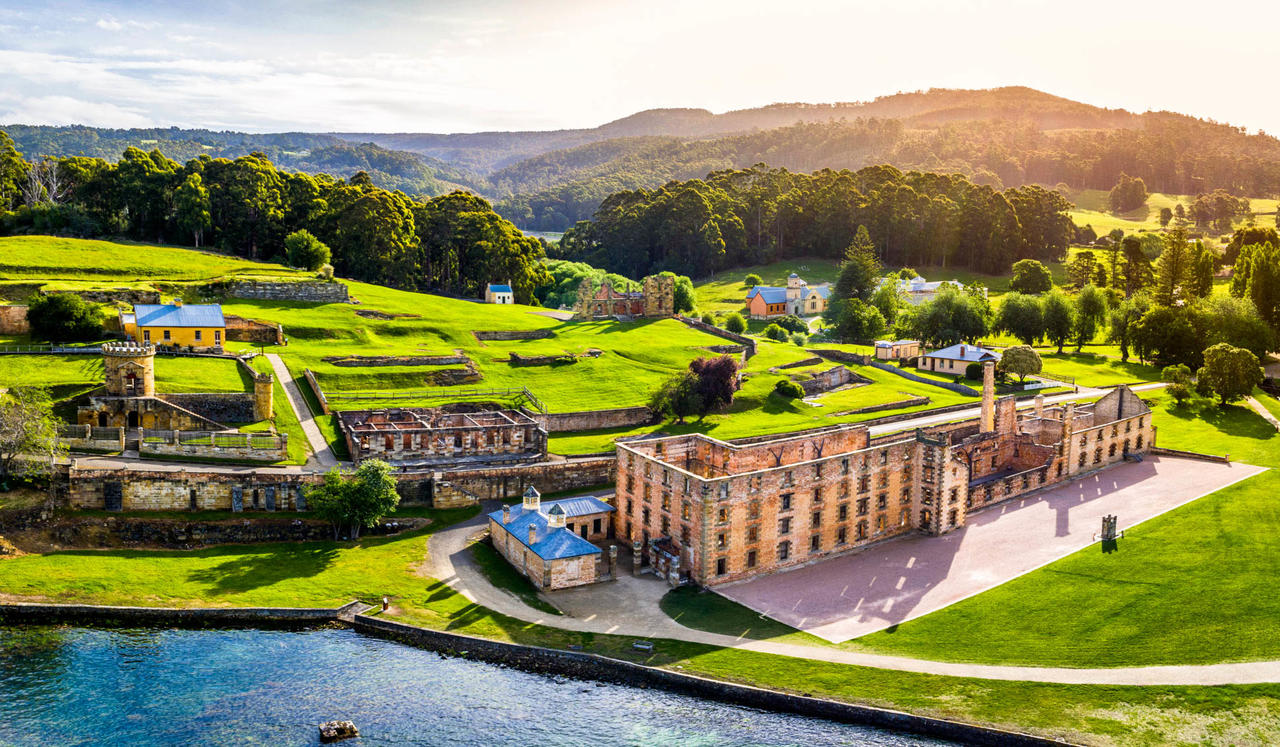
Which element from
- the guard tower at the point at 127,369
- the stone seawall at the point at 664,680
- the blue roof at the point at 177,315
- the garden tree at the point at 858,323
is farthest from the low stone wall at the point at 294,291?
the garden tree at the point at 858,323

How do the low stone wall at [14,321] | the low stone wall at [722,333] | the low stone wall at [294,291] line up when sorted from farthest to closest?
the low stone wall at [722,333] < the low stone wall at [294,291] < the low stone wall at [14,321]

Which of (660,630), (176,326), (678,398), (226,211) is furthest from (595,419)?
(226,211)

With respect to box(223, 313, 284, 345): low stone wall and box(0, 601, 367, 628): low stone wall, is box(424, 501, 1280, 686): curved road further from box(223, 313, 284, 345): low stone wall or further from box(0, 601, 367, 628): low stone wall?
box(223, 313, 284, 345): low stone wall

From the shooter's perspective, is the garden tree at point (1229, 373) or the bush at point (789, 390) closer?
the bush at point (789, 390)

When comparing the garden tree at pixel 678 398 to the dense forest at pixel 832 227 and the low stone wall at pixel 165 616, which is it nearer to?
the low stone wall at pixel 165 616

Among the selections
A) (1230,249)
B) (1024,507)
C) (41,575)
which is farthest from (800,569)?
(1230,249)

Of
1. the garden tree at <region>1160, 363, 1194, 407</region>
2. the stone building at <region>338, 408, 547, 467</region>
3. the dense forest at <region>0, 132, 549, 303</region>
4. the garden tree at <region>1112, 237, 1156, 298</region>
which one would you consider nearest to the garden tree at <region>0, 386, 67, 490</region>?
the stone building at <region>338, 408, 547, 467</region>
